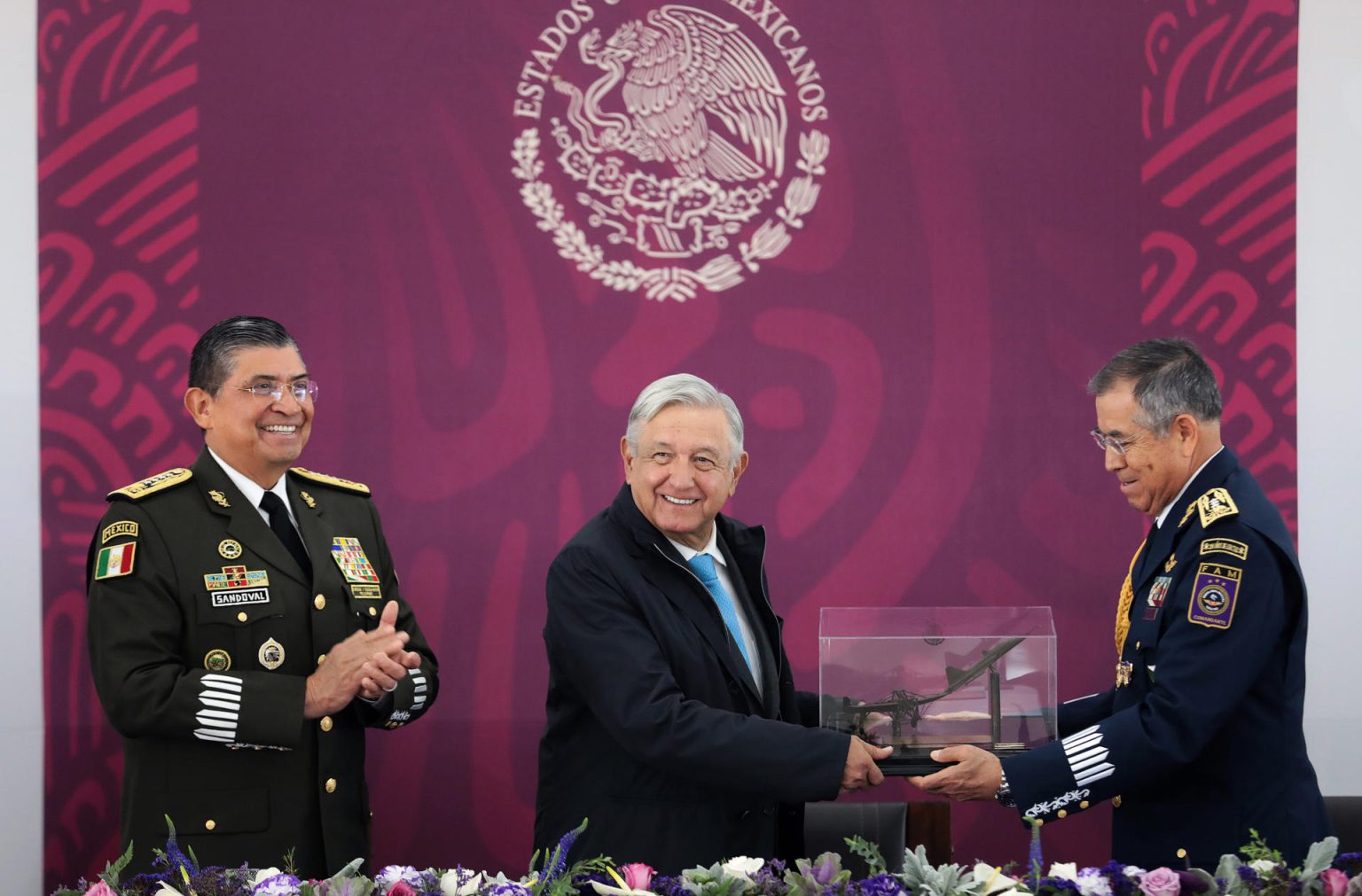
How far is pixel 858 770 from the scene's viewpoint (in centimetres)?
242

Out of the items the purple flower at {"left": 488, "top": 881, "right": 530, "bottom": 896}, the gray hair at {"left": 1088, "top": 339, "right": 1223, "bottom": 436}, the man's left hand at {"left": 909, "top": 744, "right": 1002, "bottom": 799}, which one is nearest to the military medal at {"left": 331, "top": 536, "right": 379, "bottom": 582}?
the purple flower at {"left": 488, "top": 881, "right": 530, "bottom": 896}

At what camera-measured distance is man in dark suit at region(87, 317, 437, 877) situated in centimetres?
265

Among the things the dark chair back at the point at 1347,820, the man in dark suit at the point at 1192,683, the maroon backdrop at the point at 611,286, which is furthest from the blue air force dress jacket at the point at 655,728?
the dark chair back at the point at 1347,820

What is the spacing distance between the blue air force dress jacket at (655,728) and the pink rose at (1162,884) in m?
0.61

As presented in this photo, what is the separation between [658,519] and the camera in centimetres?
255

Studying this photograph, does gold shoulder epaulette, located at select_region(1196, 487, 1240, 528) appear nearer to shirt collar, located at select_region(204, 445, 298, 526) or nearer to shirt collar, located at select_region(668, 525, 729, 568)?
shirt collar, located at select_region(668, 525, 729, 568)

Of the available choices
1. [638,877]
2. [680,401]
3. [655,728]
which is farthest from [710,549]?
[638,877]

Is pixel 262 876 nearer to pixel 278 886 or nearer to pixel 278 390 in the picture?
pixel 278 886

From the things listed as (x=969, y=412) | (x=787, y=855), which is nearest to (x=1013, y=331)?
(x=969, y=412)

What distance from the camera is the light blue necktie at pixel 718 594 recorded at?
8.55 feet

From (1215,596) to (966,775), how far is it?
1.85 ft

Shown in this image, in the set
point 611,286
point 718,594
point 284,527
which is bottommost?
point 718,594

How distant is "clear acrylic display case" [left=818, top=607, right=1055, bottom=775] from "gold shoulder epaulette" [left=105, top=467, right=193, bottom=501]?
138 cm

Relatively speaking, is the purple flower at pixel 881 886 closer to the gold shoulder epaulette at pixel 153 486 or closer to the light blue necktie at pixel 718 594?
the light blue necktie at pixel 718 594
